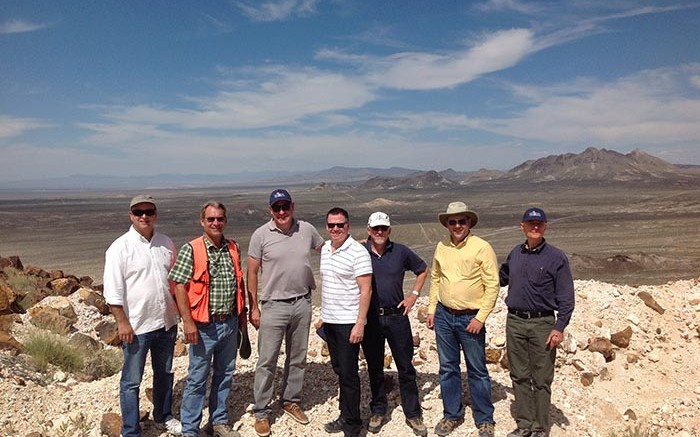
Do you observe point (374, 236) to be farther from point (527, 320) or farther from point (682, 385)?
point (682, 385)

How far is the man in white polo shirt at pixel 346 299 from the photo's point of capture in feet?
13.5

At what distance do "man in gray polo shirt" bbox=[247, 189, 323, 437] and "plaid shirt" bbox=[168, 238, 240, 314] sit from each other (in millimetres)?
195

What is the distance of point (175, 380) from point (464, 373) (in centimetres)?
332

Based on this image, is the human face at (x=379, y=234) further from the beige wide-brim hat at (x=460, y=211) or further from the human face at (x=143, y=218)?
the human face at (x=143, y=218)

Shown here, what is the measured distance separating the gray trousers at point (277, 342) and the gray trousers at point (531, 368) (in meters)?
1.92

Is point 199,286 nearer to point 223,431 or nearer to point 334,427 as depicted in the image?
point 223,431

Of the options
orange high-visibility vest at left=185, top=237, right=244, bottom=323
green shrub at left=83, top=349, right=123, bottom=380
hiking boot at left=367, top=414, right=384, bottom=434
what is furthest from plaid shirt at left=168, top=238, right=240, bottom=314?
green shrub at left=83, top=349, right=123, bottom=380

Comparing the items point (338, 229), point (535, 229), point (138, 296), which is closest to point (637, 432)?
point (535, 229)

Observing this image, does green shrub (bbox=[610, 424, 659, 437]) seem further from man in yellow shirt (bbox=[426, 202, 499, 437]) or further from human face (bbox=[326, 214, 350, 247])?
human face (bbox=[326, 214, 350, 247])

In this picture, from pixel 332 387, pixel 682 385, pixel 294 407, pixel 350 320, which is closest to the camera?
pixel 350 320

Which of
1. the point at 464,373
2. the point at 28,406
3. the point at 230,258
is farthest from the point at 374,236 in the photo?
the point at 28,406

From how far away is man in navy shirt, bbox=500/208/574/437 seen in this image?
422 centimetres

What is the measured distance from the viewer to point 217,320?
4.26 m

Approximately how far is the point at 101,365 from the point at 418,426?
169 inches
